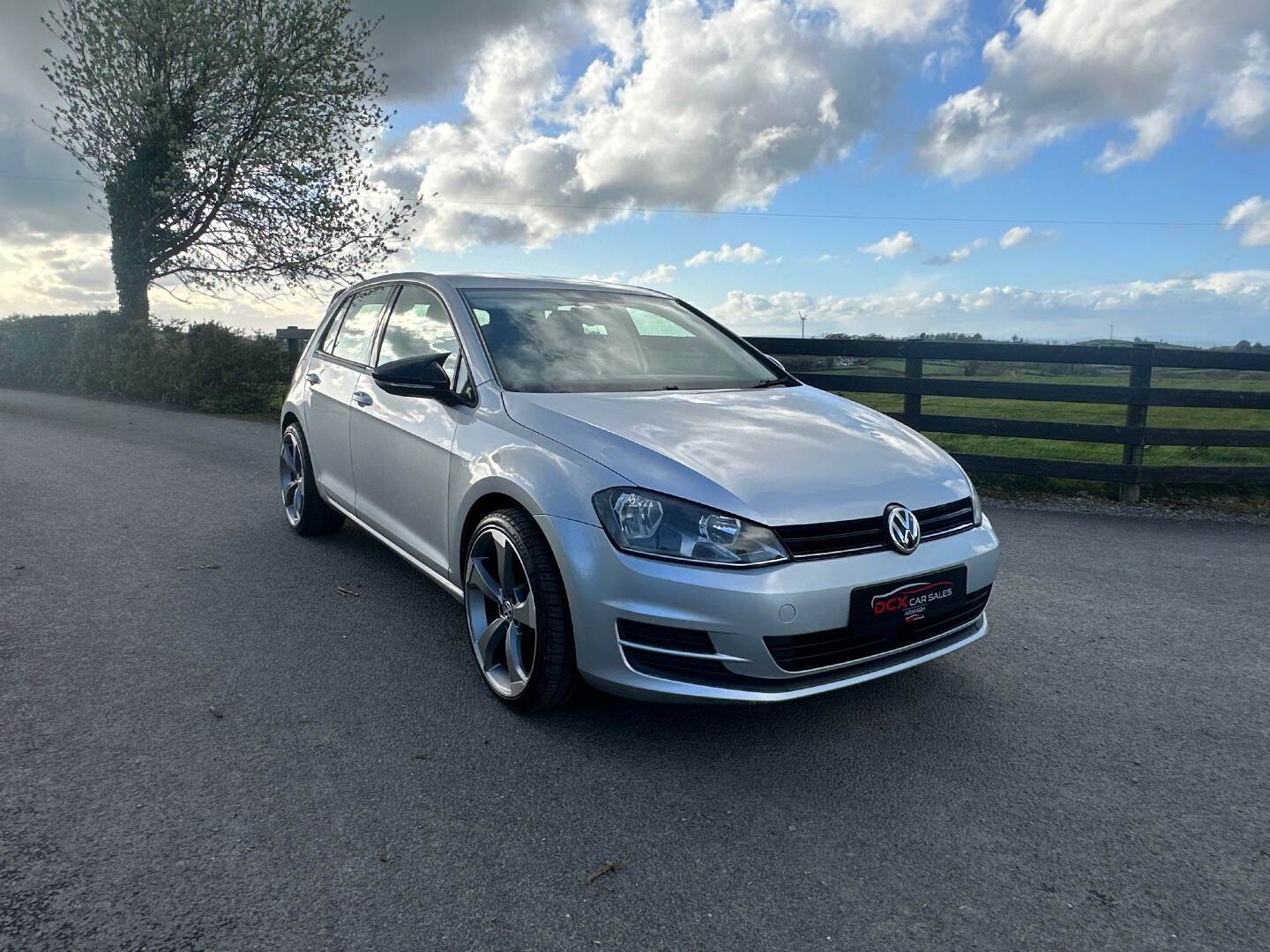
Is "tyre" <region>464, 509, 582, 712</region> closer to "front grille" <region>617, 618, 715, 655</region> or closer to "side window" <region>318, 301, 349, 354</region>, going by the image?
"front grille" <region>617, 618, 715, 655</region>

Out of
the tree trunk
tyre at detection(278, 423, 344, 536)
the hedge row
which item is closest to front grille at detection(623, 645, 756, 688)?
tyre at detection(278, 423, 344, 536)

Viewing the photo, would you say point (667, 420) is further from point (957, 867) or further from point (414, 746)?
point (957, 867)

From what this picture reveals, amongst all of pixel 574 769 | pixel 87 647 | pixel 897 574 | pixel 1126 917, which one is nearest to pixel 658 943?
pixel 574 769

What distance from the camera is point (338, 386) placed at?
17.3 feet

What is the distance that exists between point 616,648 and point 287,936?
4.07 ft

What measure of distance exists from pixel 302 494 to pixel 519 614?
10.6ft

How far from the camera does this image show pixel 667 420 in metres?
3.49

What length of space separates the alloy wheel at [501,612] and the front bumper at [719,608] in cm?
31

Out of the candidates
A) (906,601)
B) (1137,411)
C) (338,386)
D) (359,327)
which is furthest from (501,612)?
(1137,411)

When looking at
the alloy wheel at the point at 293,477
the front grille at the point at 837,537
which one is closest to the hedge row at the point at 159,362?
the alloy wheel at the point at 293,477

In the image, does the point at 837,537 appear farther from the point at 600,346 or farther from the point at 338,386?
the point at 338,386

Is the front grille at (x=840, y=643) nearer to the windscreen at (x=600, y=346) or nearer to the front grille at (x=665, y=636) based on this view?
the front grille at (x=665, y=636)

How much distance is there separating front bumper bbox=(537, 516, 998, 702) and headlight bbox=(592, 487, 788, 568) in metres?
0.04

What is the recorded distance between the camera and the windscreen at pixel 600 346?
154 inches
